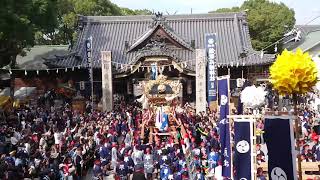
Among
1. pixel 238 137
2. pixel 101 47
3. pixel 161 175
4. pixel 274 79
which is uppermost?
pixel 101 47

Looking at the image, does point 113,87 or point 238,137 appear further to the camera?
point 113,87

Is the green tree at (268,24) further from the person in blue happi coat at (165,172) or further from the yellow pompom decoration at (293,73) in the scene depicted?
the yellow pompom decoration at (293,73)

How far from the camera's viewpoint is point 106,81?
31797mm

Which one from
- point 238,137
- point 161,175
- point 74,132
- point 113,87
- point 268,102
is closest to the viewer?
point 238,137

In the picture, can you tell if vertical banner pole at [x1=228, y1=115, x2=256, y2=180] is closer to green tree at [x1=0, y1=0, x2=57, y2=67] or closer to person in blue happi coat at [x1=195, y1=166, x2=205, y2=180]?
person in blue happi coat at [x1=195, y1=166, x2=205, y2=180]

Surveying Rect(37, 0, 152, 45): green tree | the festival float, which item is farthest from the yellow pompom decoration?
Rect(37, 0, 152, 45): green tree

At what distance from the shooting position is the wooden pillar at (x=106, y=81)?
31.5m

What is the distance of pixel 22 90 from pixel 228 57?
14.7 metres

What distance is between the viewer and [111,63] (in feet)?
106

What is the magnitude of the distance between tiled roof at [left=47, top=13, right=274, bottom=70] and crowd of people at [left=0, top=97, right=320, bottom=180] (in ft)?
36.8

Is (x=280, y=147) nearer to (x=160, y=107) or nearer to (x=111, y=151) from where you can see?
(x=111, y=151)

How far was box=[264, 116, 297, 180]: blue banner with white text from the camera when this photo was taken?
769 centimetres

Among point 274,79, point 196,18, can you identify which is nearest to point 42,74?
point 196,18

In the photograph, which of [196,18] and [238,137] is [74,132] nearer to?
[238,137]
